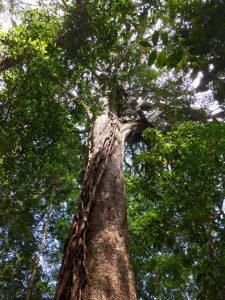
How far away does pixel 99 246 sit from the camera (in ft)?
9.34

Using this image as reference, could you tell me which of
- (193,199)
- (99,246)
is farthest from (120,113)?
(99,246)

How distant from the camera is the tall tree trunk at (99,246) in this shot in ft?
7.97

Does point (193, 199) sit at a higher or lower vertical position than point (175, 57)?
higher

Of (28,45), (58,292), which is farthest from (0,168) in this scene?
(58,292)

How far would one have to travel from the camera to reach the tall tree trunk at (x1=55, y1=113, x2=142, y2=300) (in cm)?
243

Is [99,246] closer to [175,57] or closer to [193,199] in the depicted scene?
[175,57]

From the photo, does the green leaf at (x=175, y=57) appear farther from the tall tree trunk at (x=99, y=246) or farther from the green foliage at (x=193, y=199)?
the green foliage at (x=193, y=199)

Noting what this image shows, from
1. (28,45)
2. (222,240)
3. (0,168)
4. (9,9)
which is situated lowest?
(222,240)

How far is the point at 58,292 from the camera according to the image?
261 centimetres

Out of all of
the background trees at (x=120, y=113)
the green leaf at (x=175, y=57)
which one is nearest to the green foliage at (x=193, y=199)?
the background trees at (x=120, y=113)

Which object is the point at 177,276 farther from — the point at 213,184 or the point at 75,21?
the point at 75,21

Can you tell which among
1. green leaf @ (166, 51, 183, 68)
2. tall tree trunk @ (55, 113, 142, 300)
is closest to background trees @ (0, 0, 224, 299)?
green leaf @ (166, 51, 183, 68)

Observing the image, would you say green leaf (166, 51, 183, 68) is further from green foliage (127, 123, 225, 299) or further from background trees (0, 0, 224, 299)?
green foliage (127, 123, 225, 299)

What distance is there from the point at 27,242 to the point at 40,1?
8575 mm
